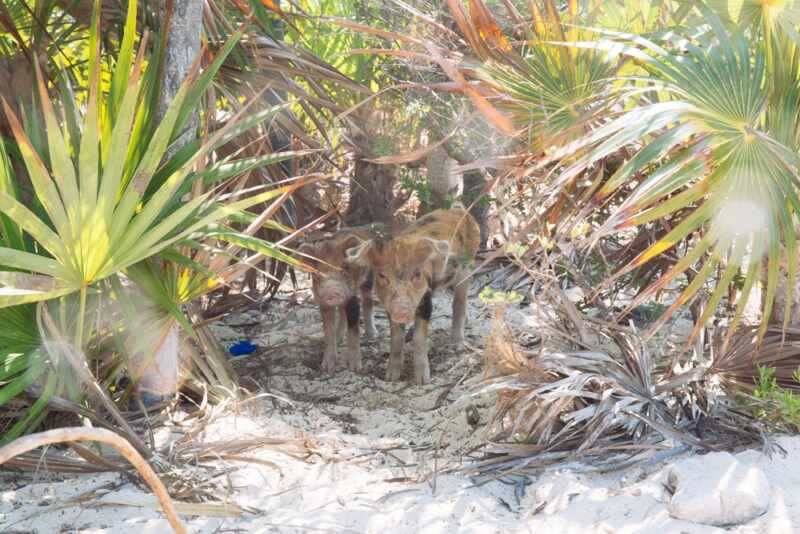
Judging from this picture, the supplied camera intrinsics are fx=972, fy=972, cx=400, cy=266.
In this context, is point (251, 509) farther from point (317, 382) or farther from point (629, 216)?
point (317, 382)

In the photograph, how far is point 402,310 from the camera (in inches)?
277

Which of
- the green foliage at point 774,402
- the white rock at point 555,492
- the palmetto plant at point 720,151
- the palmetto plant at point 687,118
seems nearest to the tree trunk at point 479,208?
the palmetto plant at point 687,118

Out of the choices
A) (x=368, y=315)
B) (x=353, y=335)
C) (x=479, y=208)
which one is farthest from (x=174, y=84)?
(x=479, y=208)

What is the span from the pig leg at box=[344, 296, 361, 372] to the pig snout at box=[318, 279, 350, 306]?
144 mm

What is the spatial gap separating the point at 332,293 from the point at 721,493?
12.9 feet

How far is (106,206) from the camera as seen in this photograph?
3861 millimetres

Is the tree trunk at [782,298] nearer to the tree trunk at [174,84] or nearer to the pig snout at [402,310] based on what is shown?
the pig snout at [402,310]

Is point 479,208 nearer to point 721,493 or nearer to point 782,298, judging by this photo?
point 782,298

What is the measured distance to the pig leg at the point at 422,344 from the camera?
705 cm

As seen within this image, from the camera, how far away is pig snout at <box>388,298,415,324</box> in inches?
276

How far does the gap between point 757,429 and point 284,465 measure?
87.7 inches

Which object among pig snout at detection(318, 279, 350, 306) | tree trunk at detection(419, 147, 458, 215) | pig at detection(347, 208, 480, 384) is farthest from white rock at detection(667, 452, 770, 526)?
tree trunk at detection(419, 147, 458, 215)

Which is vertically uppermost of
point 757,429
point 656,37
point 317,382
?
point 656,37

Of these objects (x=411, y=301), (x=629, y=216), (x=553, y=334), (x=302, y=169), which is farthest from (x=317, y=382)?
(x=629, y=216)
